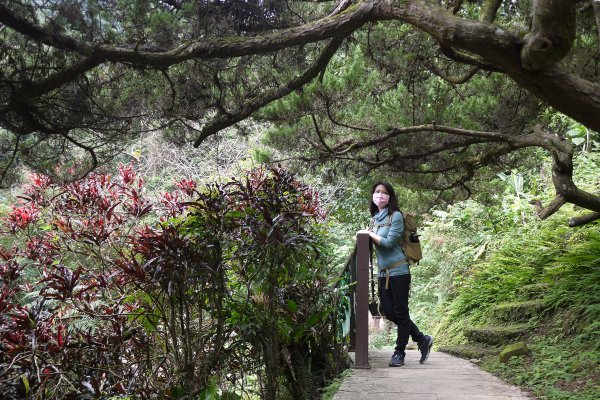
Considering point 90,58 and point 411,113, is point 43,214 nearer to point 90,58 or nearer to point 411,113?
point 90,58

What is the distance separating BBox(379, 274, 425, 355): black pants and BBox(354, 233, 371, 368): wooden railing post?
25cm

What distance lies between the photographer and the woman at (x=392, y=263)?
211 inches

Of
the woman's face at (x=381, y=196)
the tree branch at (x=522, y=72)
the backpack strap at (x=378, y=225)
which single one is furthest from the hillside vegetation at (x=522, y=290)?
the tree branch at (x=522, y=72)

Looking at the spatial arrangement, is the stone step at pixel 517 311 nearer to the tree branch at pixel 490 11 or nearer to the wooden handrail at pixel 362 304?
the wooden handrail at pixel 362 304

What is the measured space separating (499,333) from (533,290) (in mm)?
992

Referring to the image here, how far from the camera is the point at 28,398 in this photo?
324 centimetres

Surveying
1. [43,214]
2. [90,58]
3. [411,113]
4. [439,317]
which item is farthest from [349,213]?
[90,58]

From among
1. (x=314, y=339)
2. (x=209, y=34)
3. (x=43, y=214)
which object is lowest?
(x=314, y=339)

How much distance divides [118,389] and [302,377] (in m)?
1.74

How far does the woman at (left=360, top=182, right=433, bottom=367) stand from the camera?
17.6ft

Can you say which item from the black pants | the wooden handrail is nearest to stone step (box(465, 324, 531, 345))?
the black pants

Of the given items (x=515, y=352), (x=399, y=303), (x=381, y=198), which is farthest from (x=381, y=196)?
(x=515, y=352)

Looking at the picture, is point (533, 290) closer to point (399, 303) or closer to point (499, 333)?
point (499, 333)

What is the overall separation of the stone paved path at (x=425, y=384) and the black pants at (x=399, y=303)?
313 millimetres
